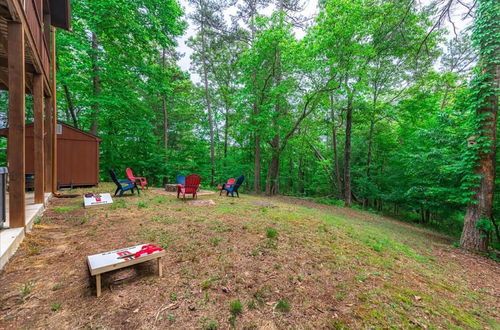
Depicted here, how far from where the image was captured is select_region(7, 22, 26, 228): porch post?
2.51m

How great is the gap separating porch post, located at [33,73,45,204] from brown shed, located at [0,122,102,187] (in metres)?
3.36

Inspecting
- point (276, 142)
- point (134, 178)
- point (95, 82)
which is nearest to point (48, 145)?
point (134, 178)

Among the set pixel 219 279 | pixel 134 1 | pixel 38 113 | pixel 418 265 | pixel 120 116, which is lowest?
pixel 418 265

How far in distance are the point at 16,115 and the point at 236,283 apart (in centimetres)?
349

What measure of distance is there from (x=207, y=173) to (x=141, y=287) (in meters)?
12.0

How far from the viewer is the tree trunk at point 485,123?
449 centimetres

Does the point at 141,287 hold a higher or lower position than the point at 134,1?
lower

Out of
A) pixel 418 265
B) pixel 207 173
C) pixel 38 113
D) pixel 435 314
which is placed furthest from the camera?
pixel 207 173

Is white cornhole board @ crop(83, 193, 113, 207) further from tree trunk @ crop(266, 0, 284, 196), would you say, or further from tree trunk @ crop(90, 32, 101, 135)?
tree trunk @ crop(266, 0, 284, 196)

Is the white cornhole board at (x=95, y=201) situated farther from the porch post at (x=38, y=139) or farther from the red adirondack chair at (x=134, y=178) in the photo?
the red adirondack chair at (x=134, y=178)

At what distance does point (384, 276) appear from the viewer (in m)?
2.57

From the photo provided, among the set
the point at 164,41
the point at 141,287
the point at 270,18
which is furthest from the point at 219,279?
the point at 164,41

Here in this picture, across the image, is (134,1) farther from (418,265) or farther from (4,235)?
(418,265)

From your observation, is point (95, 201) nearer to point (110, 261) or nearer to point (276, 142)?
point (110, 261)
